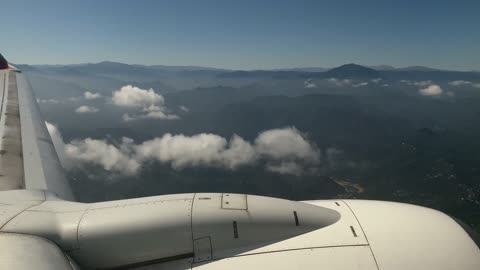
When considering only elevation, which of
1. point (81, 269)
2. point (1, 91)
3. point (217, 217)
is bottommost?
point (81, 269)

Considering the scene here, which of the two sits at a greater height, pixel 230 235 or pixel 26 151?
pixel 26 151

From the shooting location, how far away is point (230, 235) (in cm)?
695

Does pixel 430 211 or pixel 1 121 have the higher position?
pixel 1 121

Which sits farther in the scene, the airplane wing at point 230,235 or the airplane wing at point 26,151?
the airplane wing at point 26,151

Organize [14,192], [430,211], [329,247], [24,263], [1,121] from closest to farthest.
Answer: [24,263] → [329,247] → [430,211] → [14,192] → [1,121]

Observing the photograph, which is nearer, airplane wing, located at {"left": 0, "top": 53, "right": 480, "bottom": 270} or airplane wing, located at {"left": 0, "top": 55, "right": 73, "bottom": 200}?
airplane wing, located at {"left": 0, "top": 53, "right": 480, "bottom": 270}

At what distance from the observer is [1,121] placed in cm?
1602

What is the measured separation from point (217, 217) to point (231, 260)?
0.98 meters

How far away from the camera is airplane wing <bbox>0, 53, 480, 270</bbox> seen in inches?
245

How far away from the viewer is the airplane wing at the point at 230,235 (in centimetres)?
623

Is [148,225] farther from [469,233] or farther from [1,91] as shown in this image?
[1,91]

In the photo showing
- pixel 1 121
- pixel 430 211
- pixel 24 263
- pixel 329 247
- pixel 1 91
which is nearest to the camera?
pixel 24 263

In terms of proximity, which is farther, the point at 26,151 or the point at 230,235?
A: the point at 26,151

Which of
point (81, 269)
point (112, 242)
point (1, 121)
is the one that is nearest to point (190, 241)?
point (112, 242)
